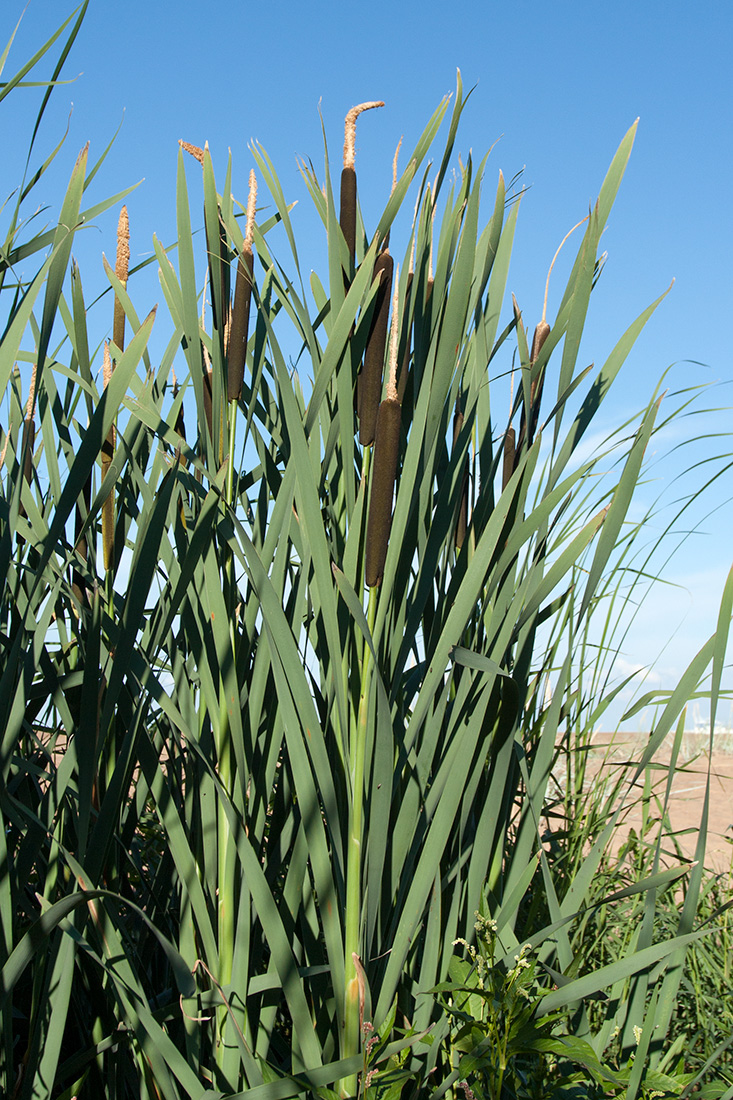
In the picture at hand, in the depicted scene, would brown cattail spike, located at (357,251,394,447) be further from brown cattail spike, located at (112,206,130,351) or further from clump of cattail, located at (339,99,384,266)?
brown cattail spike, located at (112,206,130,351)

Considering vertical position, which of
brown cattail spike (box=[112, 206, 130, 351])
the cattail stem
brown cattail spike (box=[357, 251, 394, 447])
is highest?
brown cattail spike (box=[112, 206, 130, 351])

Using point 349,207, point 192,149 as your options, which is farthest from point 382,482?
point 192,149

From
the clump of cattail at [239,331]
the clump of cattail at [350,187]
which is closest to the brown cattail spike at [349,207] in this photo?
the clump of cattail at [350,187]

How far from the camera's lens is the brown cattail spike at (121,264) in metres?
0.99

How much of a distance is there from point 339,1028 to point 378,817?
0.22 metres

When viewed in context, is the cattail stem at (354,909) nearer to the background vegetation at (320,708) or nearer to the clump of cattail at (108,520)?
the background vegetation at (320,708)

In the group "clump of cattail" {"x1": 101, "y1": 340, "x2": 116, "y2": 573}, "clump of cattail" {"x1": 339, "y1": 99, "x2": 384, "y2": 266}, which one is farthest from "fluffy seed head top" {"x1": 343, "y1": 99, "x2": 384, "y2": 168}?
"clump of cattail" {"x1": 101, "y1": 340, "x2": 116, "y2": 573}

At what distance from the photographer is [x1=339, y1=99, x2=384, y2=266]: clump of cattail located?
95cm

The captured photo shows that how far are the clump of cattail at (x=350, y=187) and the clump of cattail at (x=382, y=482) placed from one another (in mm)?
226

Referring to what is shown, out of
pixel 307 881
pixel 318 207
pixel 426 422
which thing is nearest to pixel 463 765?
pixel 307 881

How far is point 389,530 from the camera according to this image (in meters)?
0.83

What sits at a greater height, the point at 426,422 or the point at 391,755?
the point at 426,422

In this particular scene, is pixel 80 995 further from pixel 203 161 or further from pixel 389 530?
pixel 203 161

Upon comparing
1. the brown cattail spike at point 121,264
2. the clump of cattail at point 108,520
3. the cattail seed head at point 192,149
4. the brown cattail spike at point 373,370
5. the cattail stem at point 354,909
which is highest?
the cattail seed head at point 192,149
